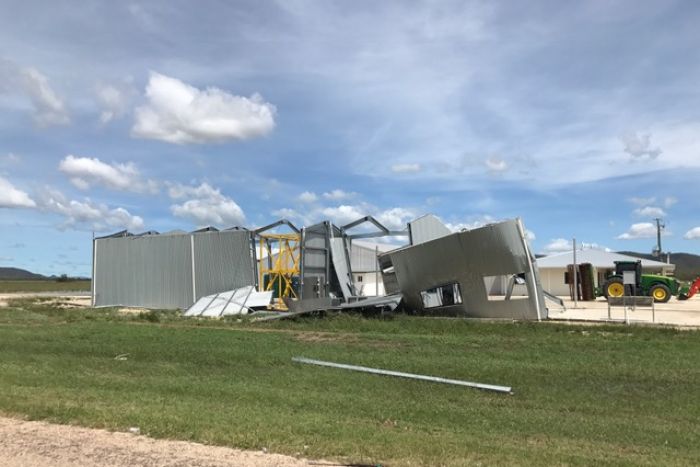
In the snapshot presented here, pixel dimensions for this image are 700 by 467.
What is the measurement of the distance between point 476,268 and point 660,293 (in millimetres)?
17501

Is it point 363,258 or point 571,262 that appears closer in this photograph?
point 571,262

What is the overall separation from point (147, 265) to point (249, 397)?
94.6ft

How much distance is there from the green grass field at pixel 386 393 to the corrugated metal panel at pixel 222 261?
50.3 ft

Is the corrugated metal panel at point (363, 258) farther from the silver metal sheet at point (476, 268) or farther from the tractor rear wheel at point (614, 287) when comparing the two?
the silver metal sheet at point (476, 268)

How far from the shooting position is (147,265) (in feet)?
120

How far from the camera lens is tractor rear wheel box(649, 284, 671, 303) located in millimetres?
35375

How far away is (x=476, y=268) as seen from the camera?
936 inches

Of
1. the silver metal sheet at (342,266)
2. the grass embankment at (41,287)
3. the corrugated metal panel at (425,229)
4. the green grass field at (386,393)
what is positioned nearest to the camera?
the green grass field at (386,393)

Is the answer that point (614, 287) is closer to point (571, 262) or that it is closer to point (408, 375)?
point (571, 262)

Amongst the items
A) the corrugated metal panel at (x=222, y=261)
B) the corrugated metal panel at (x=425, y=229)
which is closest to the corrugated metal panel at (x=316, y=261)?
the corrugated metal panel at (x=222, y=261)

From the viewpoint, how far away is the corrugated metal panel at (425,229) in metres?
33.3

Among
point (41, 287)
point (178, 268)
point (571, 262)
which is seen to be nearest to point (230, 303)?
point (178, 268)

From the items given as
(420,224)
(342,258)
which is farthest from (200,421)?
(342,258)

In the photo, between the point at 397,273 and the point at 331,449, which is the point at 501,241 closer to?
the point at 397,273
